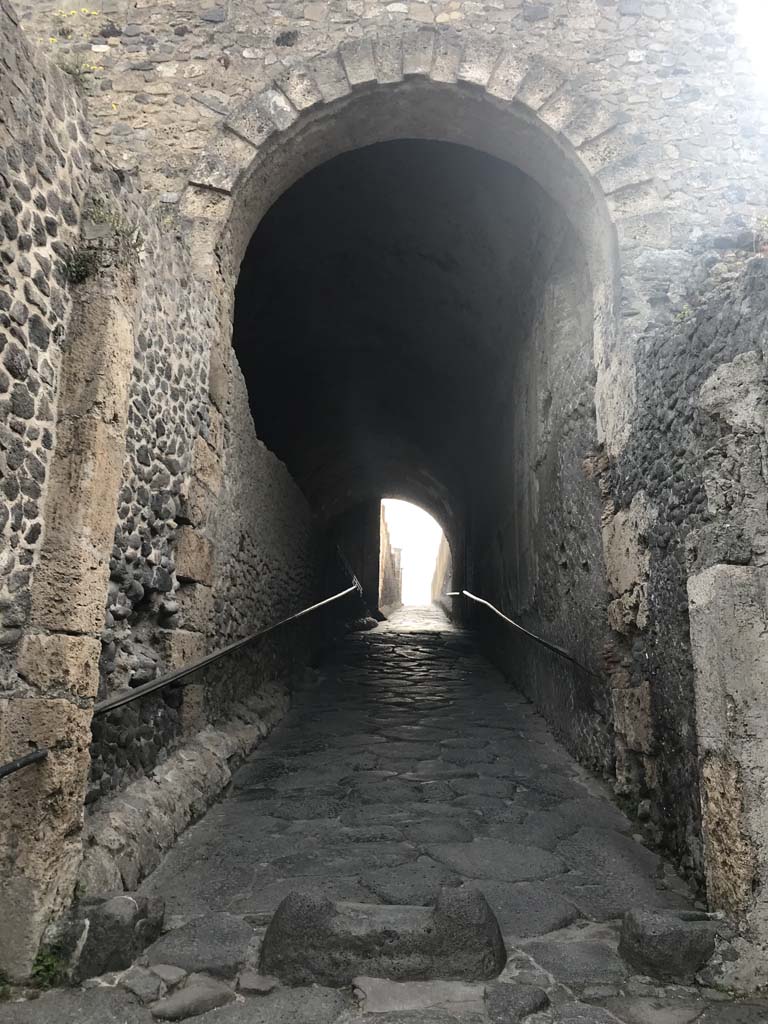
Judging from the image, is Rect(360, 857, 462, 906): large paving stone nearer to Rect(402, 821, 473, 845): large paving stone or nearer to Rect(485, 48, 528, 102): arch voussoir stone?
Rect(402, 821, 473, 845): large paving stone

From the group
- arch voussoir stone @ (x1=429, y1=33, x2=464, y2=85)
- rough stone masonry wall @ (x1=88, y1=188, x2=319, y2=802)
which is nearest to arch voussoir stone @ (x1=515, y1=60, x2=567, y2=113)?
arch voussoir stone @ (x1=429, y1=33, x2=464, y2=85)

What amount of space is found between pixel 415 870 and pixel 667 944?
104 cm

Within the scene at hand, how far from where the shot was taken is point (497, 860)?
3.10 meters

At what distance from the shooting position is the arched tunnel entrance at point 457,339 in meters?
5.04

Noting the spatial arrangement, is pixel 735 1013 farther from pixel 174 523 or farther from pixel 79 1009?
pixel 174 523

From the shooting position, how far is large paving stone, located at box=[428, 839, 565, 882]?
9.77 feet

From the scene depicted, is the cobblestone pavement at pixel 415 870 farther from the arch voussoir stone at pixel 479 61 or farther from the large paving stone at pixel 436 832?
the arch voussoir stone at pixel 479 61

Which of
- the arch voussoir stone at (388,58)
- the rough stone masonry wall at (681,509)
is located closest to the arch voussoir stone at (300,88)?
the arch voussoir stone at (388,58)

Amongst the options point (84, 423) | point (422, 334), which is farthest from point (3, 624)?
point (422, 334)

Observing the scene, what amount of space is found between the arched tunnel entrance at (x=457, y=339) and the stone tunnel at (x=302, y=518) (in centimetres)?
5

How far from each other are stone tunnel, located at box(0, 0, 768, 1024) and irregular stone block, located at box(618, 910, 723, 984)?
0.05ft

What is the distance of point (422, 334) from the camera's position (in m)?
8.06

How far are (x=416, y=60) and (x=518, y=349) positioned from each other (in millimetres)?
2565

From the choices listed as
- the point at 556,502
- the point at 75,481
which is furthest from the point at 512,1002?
the point at 556,502
